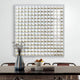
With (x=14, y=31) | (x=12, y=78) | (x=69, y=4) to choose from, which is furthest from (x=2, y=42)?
(x=12, y=78)

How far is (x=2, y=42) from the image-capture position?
5.23 meters

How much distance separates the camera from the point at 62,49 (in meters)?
5.21

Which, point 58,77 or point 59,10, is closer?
point 58,77

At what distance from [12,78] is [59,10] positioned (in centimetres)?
298

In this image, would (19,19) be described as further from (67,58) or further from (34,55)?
(67,58)

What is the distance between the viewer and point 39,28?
17.3 feet

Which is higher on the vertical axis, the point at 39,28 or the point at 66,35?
the point at 39,28

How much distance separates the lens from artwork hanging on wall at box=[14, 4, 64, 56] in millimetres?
5234

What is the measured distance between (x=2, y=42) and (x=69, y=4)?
2.11 m

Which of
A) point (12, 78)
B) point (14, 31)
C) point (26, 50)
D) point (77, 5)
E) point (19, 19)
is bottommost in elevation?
point (12, 78)

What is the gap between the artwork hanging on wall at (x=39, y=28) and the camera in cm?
523

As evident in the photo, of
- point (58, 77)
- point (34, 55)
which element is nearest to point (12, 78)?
point (58, 77)

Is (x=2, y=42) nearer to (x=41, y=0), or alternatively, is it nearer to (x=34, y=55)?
(x=34, y=55)

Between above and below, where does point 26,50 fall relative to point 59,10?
below
